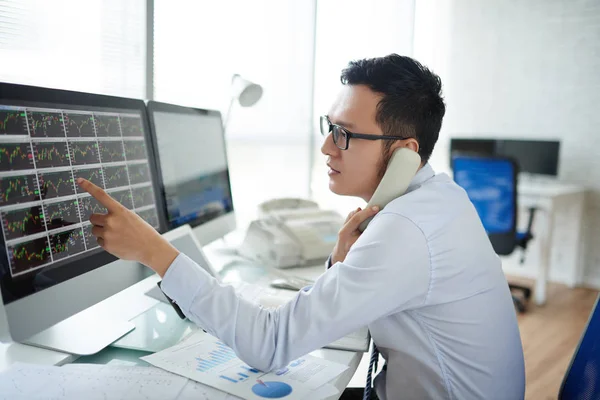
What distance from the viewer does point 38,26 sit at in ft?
5.41

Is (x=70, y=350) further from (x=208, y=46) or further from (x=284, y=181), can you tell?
(x=284, y=181)

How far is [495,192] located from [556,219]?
130 centimetres

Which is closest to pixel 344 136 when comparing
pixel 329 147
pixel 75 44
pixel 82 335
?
pixel 329 147

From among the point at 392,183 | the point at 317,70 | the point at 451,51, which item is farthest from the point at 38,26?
the point at 451,51

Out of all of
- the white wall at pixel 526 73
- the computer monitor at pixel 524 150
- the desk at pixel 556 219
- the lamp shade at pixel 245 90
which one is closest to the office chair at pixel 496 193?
the desk at pixel 556 219

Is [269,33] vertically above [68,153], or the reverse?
[269,33]

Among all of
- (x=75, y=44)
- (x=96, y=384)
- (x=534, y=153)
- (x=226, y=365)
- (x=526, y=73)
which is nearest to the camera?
(x=96, y=384)

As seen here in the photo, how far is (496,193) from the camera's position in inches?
134

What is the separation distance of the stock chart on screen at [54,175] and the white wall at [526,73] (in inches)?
165

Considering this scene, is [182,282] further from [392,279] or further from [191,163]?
[191,163]

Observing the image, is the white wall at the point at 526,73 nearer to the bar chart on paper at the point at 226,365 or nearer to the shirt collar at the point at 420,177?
the shirt collar at the point at 420,177

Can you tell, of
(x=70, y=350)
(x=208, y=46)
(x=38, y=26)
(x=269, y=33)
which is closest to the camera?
(x=70, y=350)

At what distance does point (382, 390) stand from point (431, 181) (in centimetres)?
49

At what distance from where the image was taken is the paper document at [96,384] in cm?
77
